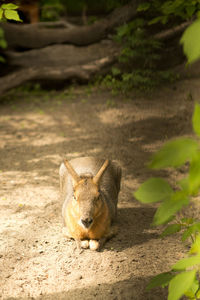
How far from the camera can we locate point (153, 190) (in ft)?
4.71

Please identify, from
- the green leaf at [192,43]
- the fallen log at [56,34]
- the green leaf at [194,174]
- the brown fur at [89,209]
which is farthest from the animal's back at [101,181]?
the fallen log at [56,34]

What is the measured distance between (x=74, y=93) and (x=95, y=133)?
2.50 m

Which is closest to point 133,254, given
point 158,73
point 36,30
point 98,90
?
point 158,73

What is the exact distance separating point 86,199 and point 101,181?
2.05 ft

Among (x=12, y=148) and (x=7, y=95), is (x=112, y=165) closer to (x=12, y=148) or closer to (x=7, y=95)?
(x=12, y=148)

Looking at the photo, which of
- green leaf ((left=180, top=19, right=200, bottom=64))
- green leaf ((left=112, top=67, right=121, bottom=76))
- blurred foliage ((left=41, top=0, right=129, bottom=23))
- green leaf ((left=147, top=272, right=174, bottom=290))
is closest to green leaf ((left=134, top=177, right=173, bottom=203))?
green leaf ((left=180, top=19, right=200, bottom=64))

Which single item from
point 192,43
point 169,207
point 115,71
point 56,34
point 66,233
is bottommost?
point 66,233

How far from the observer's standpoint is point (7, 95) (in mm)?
10500

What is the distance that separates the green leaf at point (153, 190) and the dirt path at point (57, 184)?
2.10m

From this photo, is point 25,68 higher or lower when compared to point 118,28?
lower

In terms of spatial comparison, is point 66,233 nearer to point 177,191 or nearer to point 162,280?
point 162,280

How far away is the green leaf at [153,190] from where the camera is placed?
1.42 meters

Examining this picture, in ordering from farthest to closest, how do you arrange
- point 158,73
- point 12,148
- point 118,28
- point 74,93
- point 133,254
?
point 74,93 < point 118,28 < point 158,73 < point 12,148 < point 133,254

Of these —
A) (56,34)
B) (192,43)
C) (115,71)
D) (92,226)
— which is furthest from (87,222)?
(56,34)
